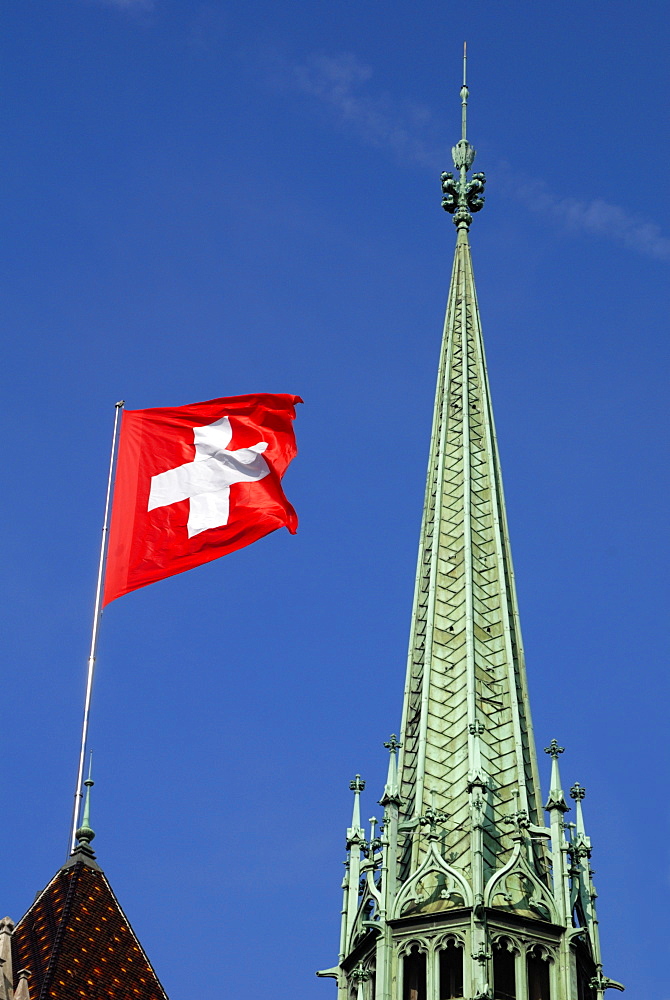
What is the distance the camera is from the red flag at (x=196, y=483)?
4678cm

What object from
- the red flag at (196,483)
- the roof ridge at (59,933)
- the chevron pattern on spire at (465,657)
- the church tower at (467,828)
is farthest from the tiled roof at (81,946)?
the chevron pattern on spire at (465,657)

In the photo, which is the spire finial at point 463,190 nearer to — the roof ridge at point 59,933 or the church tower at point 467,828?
the church tower at point 467,828

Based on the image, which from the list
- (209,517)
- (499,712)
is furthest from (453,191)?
(209,517)

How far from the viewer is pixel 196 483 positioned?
48031mm

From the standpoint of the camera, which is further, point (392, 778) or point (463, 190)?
point (463, 190)

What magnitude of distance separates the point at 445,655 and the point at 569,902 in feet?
26.1

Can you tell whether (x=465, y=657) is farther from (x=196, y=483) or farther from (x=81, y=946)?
(x=81, y=946)

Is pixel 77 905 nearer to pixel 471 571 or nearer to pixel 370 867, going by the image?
pixel 370 867

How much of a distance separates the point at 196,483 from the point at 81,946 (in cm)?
1026

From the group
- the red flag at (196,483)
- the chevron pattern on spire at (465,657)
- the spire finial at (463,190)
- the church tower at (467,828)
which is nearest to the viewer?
the red flag at (196,483)

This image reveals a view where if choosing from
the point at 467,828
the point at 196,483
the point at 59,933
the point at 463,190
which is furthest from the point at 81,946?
the point at 463,190

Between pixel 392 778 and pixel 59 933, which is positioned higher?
pixel 392 778

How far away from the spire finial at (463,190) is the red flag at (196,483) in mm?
22106

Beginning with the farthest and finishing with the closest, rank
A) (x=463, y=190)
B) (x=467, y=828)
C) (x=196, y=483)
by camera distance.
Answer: (x=463, y=190) → (x=467, y=828) → (x=196, y=483)
